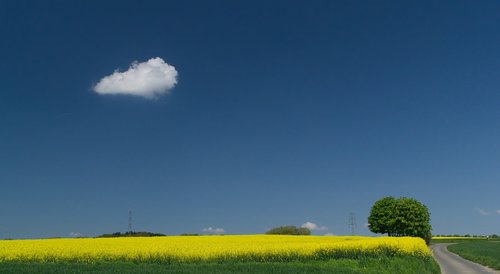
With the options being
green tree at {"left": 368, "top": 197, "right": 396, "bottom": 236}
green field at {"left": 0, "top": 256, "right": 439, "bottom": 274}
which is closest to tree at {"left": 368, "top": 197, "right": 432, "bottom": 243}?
green tree at {"left": 368, "top": 197, "right": 396, "bottom": 236}

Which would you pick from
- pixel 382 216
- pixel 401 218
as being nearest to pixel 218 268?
pixel 401 218

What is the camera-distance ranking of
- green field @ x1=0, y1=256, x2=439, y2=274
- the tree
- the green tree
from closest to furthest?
green field @ x1=0, y1=256, x2=439, y2=274 → the tree → the green tree

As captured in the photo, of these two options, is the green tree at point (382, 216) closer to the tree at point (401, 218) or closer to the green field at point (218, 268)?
the tree at point (401, 218)

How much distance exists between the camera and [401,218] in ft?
341

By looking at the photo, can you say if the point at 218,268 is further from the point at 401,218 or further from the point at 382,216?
the point at 382,216

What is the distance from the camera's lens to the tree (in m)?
104

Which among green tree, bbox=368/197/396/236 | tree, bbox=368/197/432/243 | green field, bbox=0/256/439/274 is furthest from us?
green tree, bbox=368/197/396/236

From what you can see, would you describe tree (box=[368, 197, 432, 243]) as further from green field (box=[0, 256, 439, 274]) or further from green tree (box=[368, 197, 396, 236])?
green field (box=[0, 256, 439, 274])

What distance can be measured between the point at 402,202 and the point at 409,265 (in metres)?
72.1

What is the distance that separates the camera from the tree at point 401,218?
341 feet

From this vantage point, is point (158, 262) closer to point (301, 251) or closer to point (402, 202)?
point (301, 251)

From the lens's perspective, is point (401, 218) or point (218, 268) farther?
point (401, 218)

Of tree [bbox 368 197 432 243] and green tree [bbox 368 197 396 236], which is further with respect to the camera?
green tree [bbox 368 197 396 236]

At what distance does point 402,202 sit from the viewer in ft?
347
